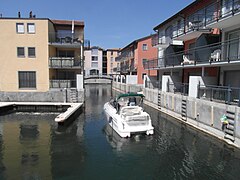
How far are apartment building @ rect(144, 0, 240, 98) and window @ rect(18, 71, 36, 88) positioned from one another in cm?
1580

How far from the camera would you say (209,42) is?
1714 centimetres

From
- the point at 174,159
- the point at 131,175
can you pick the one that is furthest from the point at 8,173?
the point at 174,159

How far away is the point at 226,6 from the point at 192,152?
460 inches

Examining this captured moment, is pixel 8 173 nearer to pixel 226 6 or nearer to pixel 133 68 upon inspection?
pixel 226 6

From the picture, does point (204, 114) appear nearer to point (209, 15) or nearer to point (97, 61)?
point (209, 15)

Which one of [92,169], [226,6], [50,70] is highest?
[226,6]

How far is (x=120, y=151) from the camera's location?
10.7m

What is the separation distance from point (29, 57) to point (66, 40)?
480 cm

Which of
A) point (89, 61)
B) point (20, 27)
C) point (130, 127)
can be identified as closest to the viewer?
point (130, 127)

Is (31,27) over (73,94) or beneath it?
over

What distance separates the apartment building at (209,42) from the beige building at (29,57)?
12068 mm

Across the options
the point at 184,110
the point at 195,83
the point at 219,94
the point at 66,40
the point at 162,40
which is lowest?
the point at 184,110

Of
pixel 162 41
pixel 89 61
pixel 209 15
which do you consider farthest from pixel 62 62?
pixel 89 61

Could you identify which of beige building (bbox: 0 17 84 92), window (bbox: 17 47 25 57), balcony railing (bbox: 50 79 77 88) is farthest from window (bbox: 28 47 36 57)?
balcony railing (bbox: 50 79 77 88)
